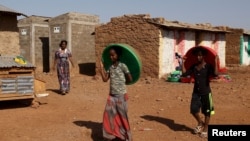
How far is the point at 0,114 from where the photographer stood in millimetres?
6723

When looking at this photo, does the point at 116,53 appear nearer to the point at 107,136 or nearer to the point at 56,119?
the point at 107,136

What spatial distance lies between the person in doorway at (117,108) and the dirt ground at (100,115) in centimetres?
42

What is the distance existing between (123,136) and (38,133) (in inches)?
59.7

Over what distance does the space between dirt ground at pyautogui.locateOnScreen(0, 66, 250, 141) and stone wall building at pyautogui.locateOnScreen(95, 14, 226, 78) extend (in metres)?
3.26

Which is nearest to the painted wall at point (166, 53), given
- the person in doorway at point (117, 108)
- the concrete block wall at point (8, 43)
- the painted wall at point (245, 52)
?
the concrete block wall at point (8, 43)

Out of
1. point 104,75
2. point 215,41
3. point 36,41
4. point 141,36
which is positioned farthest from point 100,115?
point 215,41

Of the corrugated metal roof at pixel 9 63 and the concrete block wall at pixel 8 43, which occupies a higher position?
the concrete block wall at pixel 8 43

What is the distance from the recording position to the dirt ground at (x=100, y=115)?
17.3 ft

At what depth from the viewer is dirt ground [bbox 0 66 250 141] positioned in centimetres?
527

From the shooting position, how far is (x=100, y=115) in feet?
22.0

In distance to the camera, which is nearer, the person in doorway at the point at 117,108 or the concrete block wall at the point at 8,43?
the person in doorway at the point at 117,108

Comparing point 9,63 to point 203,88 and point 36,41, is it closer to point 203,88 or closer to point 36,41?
point 203,88

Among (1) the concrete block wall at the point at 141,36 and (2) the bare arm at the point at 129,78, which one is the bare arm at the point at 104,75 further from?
(1) the concrete block wall at the point at 141,36

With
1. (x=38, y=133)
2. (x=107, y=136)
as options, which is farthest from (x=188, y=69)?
(x=38, y=133)
